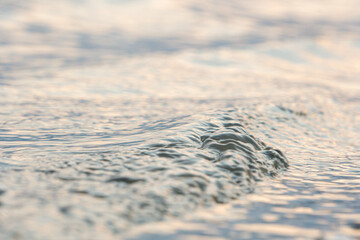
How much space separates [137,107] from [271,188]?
185cm

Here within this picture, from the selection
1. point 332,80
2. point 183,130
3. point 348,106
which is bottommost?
point 183,130

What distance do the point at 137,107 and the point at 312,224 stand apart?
2276 millimetres

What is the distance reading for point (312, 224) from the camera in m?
1.83

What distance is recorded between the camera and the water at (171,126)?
1.79 meters

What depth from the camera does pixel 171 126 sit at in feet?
10.3

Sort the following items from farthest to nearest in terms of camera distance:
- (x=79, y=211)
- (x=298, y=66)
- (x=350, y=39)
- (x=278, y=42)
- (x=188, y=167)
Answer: (x=350, y=39), (x=278, y=42), (x=298, y=66), (x=188, y=167), (x=79, y=211)

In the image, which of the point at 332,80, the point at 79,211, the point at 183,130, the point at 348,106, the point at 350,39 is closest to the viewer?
the point at 79,211

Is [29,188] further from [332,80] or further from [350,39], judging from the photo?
[350,39]

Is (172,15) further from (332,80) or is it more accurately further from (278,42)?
(332,80)

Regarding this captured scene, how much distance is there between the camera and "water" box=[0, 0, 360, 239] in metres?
1.79

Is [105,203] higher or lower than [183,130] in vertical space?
lower

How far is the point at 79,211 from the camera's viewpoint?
1.71 metres

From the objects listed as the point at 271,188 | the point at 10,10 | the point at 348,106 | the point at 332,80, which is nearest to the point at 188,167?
the point at 271,188

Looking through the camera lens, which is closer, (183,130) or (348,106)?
(183,130)
